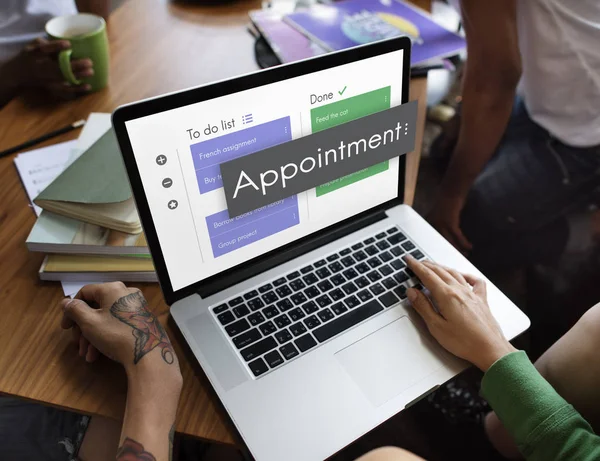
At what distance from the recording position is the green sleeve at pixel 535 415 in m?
0.60

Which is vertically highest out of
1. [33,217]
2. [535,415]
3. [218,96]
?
[218,96]

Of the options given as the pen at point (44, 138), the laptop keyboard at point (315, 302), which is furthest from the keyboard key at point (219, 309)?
the pen at point (44, 138)

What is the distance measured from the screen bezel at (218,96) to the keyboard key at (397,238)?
0.07 meters

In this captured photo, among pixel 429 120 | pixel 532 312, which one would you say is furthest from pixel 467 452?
pixel 429 120

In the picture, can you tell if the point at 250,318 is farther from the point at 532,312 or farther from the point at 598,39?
the point at 532,312

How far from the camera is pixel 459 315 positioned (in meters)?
0.67

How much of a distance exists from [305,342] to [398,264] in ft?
0.65

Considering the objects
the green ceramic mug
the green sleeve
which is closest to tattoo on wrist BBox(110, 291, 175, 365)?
the green sleeve

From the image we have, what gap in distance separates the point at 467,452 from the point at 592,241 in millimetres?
905

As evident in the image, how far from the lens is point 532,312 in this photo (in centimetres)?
144

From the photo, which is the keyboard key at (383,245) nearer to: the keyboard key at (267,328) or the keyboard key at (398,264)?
the keyboard key at (398,264)

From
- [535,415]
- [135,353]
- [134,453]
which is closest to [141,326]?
[135,353]

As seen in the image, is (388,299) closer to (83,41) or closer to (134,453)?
(134,453)

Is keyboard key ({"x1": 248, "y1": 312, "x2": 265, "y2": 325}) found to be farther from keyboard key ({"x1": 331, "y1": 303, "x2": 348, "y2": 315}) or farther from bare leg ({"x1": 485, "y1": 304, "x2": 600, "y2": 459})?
bare leg ({"x1": 485, "y1": 304, "x2": 600, "y2": 459})
